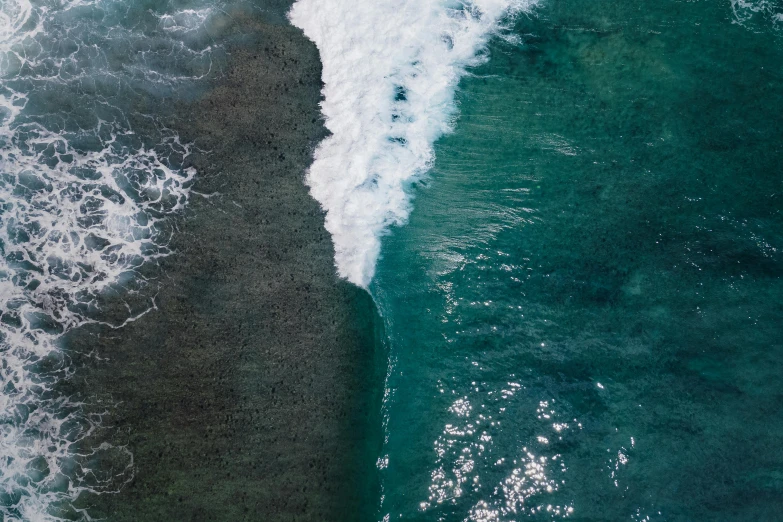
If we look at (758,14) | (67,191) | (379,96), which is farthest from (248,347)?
(758,14)

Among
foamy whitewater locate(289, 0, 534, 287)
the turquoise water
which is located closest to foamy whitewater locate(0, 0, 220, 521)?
foamy whitewater locate(289, 0, 534, 287)

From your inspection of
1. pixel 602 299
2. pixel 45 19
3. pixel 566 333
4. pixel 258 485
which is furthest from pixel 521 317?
pixel 45 19

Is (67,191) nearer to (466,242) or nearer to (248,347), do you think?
(248,347)

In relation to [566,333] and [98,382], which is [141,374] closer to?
[98,382]

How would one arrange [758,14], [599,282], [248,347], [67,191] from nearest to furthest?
[248,347]
[599,282]
[67,191]
[758,14]

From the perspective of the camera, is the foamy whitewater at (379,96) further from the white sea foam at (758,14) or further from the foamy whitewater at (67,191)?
the white sea foam at (758,14)
